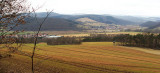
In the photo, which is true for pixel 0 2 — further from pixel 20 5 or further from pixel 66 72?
pixel 66 72

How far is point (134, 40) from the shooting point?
7831cm

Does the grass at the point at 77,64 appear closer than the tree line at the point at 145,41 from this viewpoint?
Yes

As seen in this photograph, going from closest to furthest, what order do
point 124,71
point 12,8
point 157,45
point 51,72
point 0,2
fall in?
point 0,2
point 12,8
point 51,72
point 124,71
point 157,45

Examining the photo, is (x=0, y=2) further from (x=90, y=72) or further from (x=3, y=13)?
(x=90, y=72)

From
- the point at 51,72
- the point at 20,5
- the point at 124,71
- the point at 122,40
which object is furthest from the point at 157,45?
the point at 20,5

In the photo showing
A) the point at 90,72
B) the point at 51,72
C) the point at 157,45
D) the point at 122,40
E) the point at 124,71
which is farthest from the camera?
the point at 122,40

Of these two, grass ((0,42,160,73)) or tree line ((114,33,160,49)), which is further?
tree line ((114,33,160,49))

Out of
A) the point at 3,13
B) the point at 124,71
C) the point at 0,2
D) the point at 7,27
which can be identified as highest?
the point at 0,2

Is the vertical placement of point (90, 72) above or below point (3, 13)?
below

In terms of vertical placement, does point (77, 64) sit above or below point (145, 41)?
below

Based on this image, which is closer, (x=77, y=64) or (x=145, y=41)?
(x=77, y=64)

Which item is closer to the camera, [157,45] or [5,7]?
[5,7]

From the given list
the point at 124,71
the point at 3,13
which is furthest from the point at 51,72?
the point at 124,71

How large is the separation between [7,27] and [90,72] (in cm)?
1578
